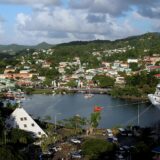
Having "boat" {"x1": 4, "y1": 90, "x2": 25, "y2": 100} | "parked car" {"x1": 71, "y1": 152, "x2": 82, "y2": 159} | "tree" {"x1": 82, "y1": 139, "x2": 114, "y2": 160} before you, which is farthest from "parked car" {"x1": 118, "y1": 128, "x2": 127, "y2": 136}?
"boat" {"x1": 4, "y1": 90, "x2": 25, "y2": 100}

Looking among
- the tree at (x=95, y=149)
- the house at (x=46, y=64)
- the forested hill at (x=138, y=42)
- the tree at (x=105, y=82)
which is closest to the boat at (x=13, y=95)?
the tree at (x=105, y=82)

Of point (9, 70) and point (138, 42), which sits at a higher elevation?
point (138, 42)

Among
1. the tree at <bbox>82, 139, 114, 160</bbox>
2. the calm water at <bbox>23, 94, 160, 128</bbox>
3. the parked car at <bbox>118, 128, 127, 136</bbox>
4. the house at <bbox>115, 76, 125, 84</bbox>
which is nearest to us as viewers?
the tree at <bbox>82, 139, 114, 160</bbox>

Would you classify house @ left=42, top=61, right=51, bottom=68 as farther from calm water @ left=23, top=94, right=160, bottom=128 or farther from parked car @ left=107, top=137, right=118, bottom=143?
parked car @ left=107, top=137, right=118, bottom=143

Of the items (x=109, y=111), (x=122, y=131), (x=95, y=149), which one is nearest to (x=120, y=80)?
(x=109, y=111)

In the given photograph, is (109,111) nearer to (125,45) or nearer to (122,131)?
(122,131)

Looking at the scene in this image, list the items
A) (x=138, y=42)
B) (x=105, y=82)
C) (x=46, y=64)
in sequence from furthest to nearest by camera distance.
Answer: (x=138, y=42), (x=46, y=64), (x=105, y=82)

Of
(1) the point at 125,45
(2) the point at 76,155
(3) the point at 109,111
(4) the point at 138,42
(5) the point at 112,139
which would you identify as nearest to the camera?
(2) the point at 76,155

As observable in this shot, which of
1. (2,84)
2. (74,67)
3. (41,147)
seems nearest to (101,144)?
(41,147)

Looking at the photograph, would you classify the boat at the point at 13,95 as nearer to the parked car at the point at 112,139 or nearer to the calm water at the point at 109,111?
the calm water at the point at 109,111
